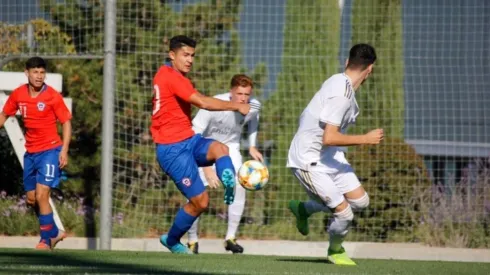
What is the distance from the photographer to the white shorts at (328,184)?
31.9 ft

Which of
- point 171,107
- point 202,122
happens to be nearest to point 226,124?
point 202,122

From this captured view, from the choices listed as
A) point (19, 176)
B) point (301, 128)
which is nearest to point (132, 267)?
point (301, 128)

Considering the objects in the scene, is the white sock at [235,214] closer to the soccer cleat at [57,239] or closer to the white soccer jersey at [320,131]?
the soccer cleat at [57,239]

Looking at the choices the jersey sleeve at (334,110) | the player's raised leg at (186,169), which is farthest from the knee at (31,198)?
the jersey sleeve at (334,110)

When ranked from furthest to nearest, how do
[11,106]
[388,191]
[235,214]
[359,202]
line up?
[388,191]
[235,214]
[11,106]
[359,202]

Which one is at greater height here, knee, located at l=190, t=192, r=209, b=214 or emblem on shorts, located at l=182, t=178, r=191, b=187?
emblem on shorts, located at l=182, t=178, r=191, b=187

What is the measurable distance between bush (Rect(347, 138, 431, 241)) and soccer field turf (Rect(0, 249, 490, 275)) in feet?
17.2

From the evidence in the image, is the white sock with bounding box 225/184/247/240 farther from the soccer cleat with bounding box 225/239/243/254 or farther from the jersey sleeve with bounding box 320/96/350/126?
the jersey sleeve with bounding box 320/96/350/126

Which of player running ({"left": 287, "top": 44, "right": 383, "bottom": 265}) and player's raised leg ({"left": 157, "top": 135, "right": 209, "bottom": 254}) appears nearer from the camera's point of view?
player running ({"left": 287, "top": 44, "right": 383, "bottom": 265})

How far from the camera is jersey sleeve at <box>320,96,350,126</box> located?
942 centimetres

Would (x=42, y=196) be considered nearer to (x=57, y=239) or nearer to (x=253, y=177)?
(x=57, y=239)

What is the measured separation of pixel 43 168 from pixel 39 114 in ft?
1.93

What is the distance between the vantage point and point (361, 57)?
32.1ft

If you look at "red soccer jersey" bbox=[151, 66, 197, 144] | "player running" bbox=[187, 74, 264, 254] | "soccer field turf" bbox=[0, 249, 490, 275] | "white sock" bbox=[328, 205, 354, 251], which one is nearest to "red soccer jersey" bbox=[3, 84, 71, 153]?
"player running" bbox=[187, 74, 264, 254]
